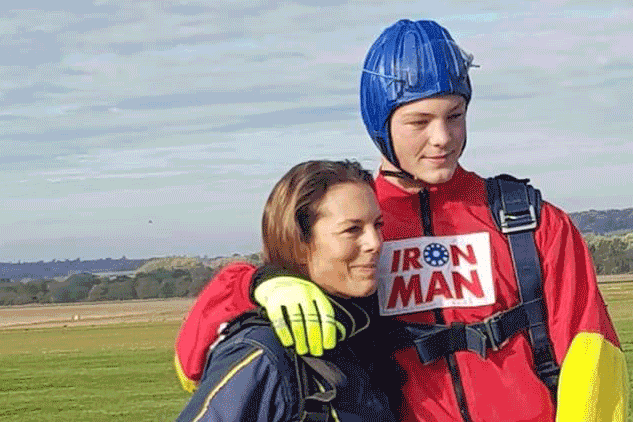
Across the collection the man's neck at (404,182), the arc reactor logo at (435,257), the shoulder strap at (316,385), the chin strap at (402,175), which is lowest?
the shoulder strap at (316,385)

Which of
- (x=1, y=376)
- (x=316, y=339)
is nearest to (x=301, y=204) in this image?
(x=316, y=339)

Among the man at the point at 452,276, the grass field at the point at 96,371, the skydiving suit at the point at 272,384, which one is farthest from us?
the grass field at the point at 96,371

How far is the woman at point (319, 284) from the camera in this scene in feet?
10.2

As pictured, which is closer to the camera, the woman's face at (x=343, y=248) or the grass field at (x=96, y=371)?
the woman's face at (x=343, y=248)

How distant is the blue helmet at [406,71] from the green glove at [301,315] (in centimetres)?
66

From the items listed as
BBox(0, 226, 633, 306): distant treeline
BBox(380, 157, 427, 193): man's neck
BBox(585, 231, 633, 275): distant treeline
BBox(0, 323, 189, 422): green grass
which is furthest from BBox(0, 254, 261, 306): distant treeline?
BBox(380, 157, 427, 193): man's neck

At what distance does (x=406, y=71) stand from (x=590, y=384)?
107 centimetres

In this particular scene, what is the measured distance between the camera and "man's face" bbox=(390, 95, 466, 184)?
3568mm

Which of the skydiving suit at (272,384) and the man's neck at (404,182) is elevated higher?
the man's neck at (404,182)

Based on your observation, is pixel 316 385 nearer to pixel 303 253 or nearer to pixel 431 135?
pixel 303 253

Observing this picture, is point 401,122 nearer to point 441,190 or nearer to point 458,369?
point 441,190

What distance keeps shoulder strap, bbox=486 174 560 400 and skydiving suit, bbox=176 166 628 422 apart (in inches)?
0.9

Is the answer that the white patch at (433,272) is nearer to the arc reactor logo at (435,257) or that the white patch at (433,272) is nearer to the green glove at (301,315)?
the arc reactor logo at (435,257)

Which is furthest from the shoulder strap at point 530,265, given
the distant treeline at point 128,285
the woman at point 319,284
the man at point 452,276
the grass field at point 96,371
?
the distant treeline at point 128,285
